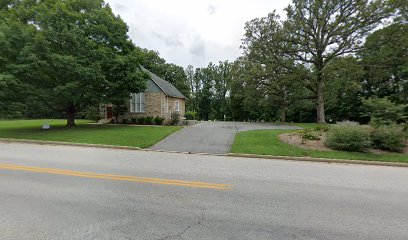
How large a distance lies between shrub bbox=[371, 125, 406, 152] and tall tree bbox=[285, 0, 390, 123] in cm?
1272

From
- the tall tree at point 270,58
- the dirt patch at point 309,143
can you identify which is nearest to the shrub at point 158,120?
the tall tree at point 270,58

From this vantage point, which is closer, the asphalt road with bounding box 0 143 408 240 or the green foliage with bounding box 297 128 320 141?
the asphalt road with bounding box 0 143 408 240

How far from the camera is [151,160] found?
781 cm

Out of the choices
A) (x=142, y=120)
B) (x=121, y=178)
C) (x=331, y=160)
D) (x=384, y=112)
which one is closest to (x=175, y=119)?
(x=142, y=120)

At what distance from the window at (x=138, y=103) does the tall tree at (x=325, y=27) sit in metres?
16.7

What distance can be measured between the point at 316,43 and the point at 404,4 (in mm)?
7195

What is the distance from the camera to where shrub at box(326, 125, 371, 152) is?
957cm

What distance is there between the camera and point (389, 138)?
963 centimetres

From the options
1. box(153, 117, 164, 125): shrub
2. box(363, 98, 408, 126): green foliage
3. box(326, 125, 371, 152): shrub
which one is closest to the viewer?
box(326, 125, 371, 152): shrub

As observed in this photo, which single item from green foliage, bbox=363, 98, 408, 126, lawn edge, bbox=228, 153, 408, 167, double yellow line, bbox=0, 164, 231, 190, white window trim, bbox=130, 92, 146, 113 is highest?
white window trim, bbox=130, 92, 146, 113

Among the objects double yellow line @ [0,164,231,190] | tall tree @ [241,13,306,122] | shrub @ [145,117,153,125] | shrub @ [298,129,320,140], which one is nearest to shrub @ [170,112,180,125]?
shrub @ [145,117,153,125]

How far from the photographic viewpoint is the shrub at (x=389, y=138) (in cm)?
962

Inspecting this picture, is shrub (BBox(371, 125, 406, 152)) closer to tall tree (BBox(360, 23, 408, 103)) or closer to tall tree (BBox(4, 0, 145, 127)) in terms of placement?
tall tree (BBox(360, 23, 408, 103))

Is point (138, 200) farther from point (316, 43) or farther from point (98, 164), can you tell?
point (316, 43)
